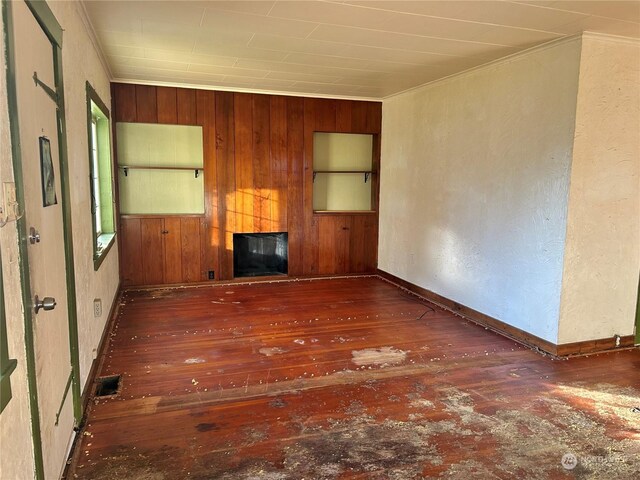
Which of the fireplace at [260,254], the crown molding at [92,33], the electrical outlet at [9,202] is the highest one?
the crown molding at [92,33]

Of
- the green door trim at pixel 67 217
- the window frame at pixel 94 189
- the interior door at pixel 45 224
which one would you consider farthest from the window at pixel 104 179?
the interior door at pixel 45 224

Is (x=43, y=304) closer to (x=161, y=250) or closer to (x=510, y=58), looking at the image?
(x=510, y=58)

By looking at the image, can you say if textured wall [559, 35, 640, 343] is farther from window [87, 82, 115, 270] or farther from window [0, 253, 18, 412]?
window [87, 82, 115, 270]

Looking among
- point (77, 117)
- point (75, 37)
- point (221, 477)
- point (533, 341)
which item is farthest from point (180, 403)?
point (533, 341)

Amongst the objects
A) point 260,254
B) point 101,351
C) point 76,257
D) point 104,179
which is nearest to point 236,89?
point 104,179

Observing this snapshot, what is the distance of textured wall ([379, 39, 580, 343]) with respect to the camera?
147 inches

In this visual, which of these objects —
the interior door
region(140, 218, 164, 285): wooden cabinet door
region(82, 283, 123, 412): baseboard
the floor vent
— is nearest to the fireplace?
region(140, 218, 164, 285): wooden cabinet door

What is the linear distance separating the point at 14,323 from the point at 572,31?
387cm

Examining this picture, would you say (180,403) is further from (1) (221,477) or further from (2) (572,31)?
(2) (572,31)

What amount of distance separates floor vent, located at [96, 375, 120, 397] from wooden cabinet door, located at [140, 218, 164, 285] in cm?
272

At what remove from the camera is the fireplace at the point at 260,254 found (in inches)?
252

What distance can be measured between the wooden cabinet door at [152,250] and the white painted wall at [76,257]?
2.31 ft

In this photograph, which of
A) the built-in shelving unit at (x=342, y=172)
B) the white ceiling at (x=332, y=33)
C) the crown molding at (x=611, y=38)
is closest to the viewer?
the white ceiling at (x=332, y=33)

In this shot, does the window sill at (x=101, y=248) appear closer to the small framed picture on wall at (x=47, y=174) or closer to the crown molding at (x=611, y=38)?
the small framed picture on wall at (x=47, y=174)
